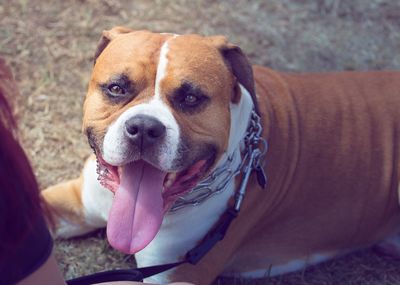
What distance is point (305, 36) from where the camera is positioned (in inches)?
187

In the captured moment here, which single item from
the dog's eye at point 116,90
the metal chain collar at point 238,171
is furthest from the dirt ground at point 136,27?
the dog's eye at point 116,90

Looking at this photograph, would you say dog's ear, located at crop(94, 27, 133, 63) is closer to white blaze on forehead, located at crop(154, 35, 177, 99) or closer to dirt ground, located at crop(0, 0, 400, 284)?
white blaze on forehead, located at crop(154, 35, 177, 99)

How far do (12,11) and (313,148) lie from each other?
235 centimetres

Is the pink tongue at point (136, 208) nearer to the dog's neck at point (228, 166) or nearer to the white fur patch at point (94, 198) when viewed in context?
the dog's neck at point (228, 166)

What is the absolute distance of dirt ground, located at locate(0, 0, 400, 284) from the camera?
394cm

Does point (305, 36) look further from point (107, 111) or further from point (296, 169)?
point (107, 111)

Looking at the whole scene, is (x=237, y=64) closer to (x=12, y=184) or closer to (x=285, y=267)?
(x=285, y=267)

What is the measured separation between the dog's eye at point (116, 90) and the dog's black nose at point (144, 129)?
16 cm

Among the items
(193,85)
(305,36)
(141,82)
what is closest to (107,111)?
(141,82)

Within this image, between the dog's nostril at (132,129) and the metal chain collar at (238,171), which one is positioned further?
the metal chain collar at (238,171)

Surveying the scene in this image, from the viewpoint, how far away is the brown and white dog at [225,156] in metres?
2.59

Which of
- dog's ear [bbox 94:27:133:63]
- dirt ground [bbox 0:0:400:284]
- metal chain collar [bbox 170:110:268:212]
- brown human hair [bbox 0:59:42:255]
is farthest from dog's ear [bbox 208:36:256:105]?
dirt ground [bbox 0:0:400:284]

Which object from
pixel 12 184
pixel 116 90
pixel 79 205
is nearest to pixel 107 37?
pixel 116 90

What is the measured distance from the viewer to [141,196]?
2621mm
